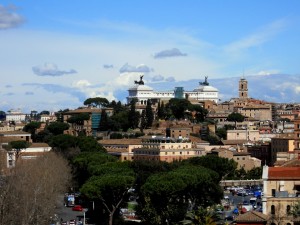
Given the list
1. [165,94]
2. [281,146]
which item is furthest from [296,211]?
[165,94]

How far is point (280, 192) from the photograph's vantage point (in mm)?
37750

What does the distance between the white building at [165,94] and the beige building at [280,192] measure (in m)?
105

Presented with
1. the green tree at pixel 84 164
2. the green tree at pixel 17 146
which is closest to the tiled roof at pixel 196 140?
the green tree at pixel 17 146

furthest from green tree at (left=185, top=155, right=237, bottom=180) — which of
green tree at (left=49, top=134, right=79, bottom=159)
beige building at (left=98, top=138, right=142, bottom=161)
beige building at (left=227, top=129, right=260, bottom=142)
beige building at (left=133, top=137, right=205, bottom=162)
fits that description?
beige building at (left=227, top=129, right=260, bottom=142)

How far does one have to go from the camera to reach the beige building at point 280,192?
35.9 meters

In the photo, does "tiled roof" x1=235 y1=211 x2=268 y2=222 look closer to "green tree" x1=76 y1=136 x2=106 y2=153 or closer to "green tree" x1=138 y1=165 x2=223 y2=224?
"green tree" x1=138 y1=165 x2=223 y2=224

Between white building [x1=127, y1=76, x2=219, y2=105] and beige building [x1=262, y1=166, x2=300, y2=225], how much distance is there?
105046mm

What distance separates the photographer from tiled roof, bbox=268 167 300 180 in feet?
127

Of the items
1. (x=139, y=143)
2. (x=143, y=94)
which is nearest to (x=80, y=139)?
(x=139, y=143)

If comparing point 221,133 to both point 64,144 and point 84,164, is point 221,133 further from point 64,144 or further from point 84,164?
point 84,164

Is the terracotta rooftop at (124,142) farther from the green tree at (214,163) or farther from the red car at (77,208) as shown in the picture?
the red car at (77,208)

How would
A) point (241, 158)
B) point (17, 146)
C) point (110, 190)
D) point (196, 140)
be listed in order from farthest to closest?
point (196, 140) → point (17, 146) → point (241, 158) → point (110, 190)

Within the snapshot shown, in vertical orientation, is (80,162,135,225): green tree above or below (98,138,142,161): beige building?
below

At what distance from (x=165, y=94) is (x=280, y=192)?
114479mm
